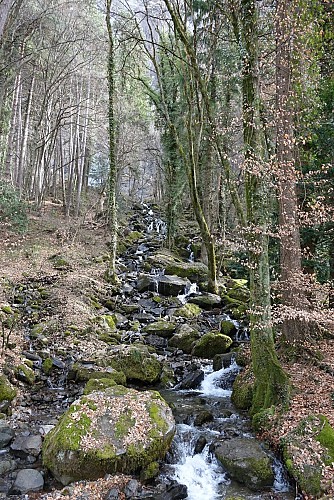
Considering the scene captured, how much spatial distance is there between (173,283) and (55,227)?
7344 mm

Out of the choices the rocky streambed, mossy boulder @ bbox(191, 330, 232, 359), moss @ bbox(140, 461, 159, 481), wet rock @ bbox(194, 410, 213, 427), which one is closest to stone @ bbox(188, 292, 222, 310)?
the rocky streambed

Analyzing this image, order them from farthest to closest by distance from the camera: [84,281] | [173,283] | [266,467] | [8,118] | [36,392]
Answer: [8,118] < [173,283] < [84,281] < [36,392] < [266,467]

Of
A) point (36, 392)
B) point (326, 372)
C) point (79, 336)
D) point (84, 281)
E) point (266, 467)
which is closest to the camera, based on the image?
point (266, 467)

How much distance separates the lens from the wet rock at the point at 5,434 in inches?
255

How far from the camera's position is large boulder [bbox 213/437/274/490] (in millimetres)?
5781

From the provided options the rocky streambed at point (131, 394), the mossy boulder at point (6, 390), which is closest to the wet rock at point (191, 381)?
the rocky streambed at point (131, 394)

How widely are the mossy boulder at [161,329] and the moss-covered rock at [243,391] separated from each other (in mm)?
3543

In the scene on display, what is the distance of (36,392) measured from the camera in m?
8.54

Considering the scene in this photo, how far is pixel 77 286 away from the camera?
46.0 ft

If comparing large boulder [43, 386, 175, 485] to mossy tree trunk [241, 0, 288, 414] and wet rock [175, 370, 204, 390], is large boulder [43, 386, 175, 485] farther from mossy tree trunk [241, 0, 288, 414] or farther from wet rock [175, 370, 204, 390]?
wet rock [175, 370, 204, 390]

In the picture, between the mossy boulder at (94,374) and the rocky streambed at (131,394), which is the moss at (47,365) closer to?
the rocky streambed at (131,394)

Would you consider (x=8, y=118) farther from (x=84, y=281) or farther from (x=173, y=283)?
(x=173, y=283)

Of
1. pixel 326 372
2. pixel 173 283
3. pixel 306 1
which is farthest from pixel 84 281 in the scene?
pixel 306 1

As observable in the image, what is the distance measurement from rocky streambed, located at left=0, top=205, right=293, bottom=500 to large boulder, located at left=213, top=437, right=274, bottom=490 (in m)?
0.01
